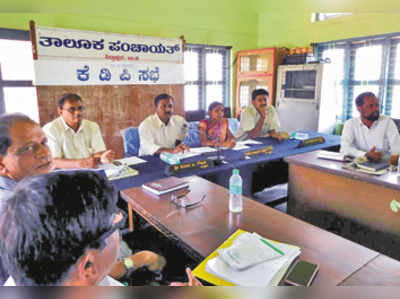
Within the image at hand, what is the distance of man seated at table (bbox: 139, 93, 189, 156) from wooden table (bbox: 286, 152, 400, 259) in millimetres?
1210

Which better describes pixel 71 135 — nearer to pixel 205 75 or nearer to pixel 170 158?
pixel 170 158

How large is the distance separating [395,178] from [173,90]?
3868mm

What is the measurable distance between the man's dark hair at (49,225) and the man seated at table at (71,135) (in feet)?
6.17

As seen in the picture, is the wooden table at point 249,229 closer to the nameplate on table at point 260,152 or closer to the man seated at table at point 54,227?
the man seated at table at point 54,227

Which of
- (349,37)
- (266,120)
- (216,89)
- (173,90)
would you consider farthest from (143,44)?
(349,37)

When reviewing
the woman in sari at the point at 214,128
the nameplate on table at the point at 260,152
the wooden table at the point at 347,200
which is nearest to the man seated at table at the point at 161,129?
the woman in sari at the point at 214,128

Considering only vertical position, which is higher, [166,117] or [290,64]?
[290,64]

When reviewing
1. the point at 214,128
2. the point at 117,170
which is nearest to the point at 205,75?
the point at 214,128

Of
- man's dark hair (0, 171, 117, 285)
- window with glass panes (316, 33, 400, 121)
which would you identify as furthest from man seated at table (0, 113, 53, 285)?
window with glass panes (316, 33, 400, 121)

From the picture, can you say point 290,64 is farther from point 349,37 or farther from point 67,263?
point 67,263

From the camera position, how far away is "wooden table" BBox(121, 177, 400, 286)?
1.09 m

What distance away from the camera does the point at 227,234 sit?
1294 millimetres

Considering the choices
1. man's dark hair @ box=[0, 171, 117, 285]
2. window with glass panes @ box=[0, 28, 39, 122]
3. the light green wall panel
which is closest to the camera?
man's dark hair @ box=[0, 171, 117, 285]

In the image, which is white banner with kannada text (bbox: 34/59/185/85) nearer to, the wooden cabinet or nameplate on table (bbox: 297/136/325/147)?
the wooden cabinet
